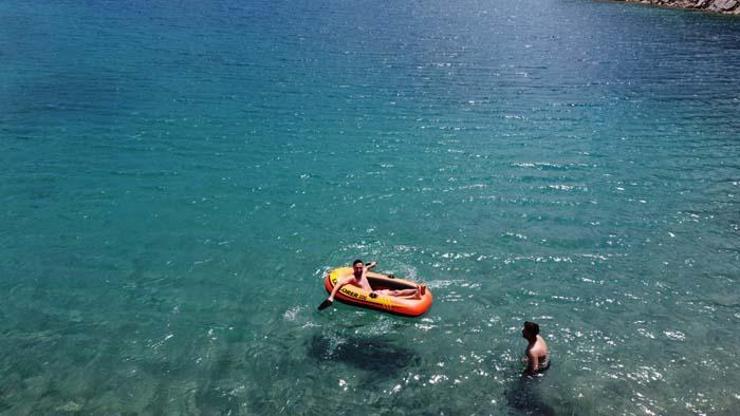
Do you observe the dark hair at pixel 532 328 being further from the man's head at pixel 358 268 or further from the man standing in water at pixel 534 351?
the man's head at pixel 358 268

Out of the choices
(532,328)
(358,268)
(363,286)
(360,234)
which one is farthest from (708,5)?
(532,328)

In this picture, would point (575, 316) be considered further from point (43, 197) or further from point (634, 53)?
point (634, 53)

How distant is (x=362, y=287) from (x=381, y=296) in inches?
27.4

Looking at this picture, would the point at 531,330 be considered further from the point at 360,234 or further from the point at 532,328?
the point at 360,234

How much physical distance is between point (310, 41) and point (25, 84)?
2281cm

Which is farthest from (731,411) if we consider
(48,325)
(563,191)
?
(48,325)

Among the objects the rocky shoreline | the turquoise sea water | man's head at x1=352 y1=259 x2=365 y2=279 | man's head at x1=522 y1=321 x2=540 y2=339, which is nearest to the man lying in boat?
man's head at x1=352 y1=259 x2=365 y2=279

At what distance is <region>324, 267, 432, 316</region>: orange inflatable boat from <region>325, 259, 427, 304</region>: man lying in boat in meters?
0.12

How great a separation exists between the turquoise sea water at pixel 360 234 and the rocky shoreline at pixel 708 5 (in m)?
29.3

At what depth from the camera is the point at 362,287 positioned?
16.0 meters

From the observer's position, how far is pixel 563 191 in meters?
22.3

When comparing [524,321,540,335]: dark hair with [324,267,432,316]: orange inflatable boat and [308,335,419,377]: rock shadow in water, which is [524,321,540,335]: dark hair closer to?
[308,335,419,377]: rock shadow in water

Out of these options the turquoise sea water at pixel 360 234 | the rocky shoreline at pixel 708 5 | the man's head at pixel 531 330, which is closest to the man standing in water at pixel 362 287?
the turquoise sea water at pixel 360 234

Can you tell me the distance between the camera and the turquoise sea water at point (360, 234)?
13.5 m
